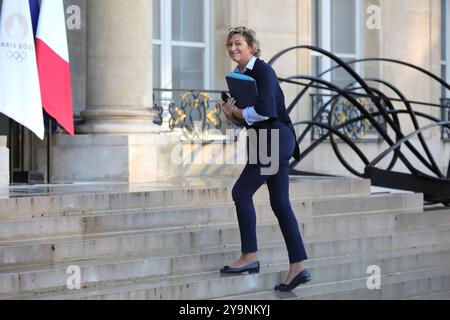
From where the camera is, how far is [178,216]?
8039 millimetres

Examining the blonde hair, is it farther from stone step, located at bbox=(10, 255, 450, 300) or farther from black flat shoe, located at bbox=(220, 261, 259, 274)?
stone step, located at bbox=(10, 255, 450, 300)

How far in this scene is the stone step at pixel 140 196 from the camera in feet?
24.6

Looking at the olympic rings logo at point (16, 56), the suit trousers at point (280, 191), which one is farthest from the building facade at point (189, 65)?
the suit trousers at point (280, 191)

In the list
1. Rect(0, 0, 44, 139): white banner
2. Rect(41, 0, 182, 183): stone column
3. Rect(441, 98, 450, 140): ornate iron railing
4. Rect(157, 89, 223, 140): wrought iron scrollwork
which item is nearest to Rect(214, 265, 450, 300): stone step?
Rect(41, 0, 182, 183): stone column

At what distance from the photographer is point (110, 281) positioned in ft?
21.7

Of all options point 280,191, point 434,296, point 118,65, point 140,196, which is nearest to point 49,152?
point 118,65

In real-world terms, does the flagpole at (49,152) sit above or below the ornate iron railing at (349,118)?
below

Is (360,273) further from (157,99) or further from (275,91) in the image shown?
(157,99)

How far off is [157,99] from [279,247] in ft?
17.9

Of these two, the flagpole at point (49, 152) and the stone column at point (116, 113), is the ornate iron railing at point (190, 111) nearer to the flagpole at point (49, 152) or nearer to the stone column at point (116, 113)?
the stone column at point (116, 113)

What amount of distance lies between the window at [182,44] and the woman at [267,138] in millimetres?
6657

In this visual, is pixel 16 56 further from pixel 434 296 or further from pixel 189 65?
pixel 434 296

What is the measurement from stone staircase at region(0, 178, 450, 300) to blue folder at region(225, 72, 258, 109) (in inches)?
52.6
